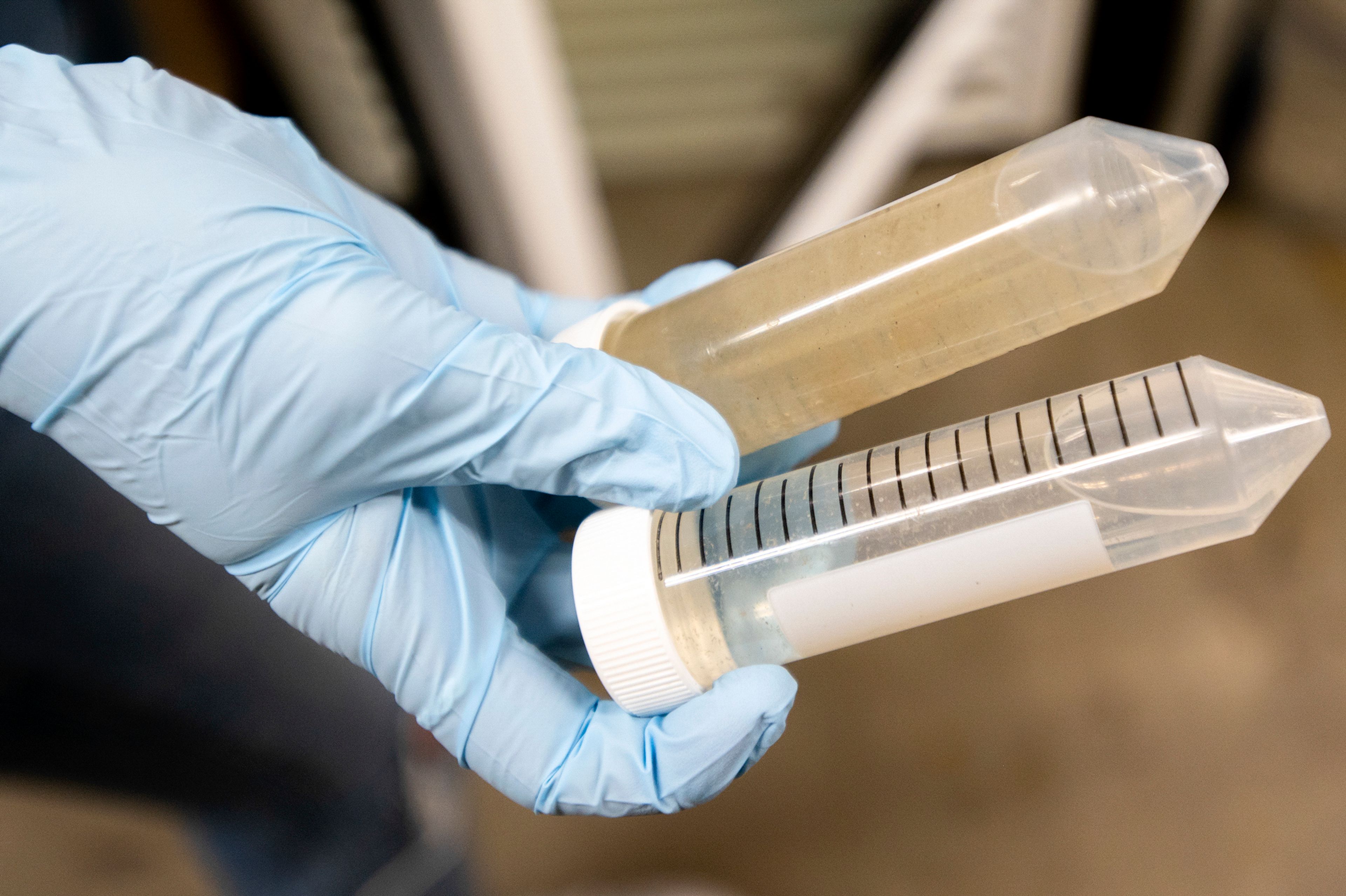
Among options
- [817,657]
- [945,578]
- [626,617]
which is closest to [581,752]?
[626,617]

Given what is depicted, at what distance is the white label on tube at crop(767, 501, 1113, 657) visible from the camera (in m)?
0.63

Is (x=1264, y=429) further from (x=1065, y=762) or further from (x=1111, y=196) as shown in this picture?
(x=1065, y=762)

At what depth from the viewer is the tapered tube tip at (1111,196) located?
1.99 feet

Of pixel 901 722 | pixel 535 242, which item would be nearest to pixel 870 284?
pixel 535 242

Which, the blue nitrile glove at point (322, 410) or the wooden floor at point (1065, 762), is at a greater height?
the blue nitrile glove at point (322, 410)

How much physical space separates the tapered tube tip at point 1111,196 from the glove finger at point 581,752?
14.9 inches

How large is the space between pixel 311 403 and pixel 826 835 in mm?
1060

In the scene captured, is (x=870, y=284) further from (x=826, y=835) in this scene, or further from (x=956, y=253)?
(x=826, y=835)

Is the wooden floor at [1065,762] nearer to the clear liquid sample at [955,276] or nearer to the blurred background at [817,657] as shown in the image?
the blurred background at [817,657]

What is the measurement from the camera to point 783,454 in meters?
0.88

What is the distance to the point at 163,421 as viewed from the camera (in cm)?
60

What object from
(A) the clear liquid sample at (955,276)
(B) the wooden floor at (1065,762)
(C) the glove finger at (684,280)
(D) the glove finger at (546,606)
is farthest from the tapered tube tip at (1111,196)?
(B) the wooden floor at (1065,762)

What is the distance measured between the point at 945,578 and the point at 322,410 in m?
0.46

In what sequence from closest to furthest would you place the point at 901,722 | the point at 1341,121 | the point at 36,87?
the point at 36,87 → the point at 901,722 → the point at 1341,121
